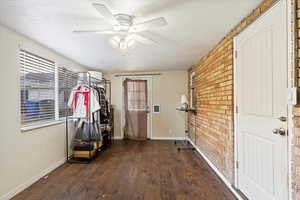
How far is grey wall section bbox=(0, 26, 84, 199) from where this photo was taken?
7.09 feet

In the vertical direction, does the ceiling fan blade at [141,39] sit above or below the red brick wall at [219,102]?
above

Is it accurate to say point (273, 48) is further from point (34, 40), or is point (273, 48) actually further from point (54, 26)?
point (34, 40)

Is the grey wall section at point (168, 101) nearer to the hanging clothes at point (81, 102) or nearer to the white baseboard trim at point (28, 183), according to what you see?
the hanging clothes at point (81, 102)

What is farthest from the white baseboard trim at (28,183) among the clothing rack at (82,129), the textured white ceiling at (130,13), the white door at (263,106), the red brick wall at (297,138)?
the red brick wall at (297,138)

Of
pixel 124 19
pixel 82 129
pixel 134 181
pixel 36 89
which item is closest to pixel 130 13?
pixel 124 19

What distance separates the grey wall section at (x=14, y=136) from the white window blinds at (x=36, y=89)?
0.13 m

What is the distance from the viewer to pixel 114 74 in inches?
225

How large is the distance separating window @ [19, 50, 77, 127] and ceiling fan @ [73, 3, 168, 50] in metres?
1.12

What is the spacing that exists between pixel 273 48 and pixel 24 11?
2.53 m

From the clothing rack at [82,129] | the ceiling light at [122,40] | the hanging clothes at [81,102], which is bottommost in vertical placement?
the clothing rack at [82,129]

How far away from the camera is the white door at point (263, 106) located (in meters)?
1.49

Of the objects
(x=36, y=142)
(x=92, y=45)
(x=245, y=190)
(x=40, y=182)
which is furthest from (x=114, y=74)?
(x=245, y=190)

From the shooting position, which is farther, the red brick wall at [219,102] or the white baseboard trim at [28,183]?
the red brick wall at [219,102]

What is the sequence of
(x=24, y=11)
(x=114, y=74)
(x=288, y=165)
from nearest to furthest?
(x=288, y=165) → (x=24, y=11) → (x=114, y=74)
